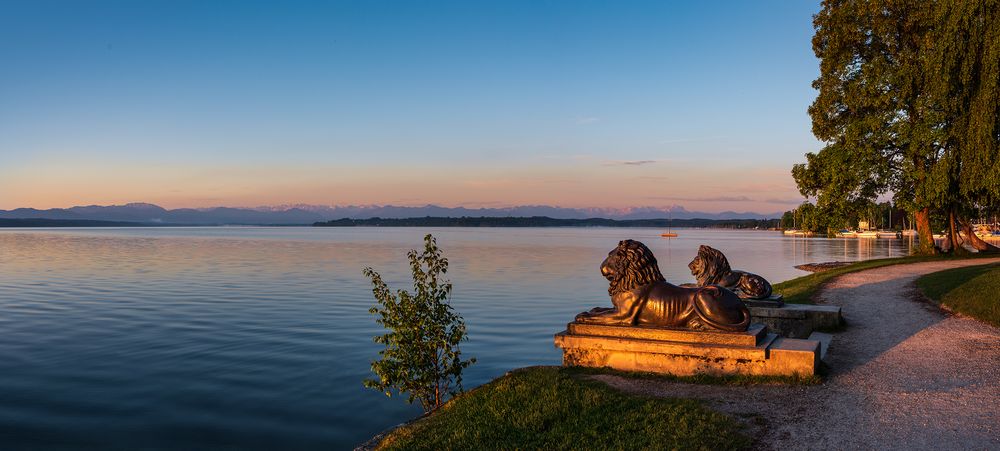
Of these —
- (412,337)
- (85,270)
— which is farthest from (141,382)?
(85,270)

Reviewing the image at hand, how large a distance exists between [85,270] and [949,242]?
4316 centimetres

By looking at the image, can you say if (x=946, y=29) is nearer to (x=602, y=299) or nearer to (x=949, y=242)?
(x=949, y=242)

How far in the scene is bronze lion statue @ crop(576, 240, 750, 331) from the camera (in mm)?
8508

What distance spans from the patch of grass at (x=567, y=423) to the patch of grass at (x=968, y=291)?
945cm

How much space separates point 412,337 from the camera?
873 cm

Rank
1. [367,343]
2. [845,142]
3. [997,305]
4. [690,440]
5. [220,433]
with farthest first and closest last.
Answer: [845,142]
[367,343]
[997,305]
[220,433]
[690,440]

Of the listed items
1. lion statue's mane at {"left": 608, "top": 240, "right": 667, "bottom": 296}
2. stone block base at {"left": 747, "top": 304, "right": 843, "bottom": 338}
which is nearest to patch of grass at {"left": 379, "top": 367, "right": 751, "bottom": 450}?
lion statue's mane at {"left": 608, "top": 240, "right": 667, "bottom": 296}

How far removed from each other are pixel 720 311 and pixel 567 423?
298 centimetres

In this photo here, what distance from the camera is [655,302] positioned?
8.72 metres

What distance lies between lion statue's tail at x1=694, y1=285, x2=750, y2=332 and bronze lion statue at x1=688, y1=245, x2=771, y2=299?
123 inches

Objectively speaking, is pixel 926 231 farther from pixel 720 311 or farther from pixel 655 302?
pixel 655 302

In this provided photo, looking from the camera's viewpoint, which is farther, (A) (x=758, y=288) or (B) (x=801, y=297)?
(B) (x=801, y=297)

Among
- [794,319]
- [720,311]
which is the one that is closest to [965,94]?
[794,319]

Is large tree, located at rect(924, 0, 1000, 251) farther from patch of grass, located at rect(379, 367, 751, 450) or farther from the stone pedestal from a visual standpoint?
patch of grass, located at rect(379, 367, 751, 450)
